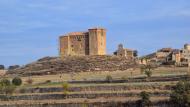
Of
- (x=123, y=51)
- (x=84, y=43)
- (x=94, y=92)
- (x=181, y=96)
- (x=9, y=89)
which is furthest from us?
(x=123, y=51)

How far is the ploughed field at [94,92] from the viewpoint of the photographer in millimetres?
→ 63531

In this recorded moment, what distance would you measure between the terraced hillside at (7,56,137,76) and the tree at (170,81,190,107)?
3636 cm

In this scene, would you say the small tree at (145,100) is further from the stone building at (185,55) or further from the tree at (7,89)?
the stone building at (185,55)

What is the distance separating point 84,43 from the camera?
105 m

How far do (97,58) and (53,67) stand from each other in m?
6.78

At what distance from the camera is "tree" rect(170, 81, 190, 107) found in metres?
58.0

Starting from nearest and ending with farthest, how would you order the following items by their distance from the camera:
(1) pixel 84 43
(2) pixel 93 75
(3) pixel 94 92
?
(3) pixel 94 92 → (2) pixel 93 75 → (1) pixel 84 43

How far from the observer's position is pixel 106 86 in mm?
70188

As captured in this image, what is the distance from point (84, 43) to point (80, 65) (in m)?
8.53

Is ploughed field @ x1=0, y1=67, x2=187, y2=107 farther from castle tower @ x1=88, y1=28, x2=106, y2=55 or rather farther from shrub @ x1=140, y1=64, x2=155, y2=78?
castle tower @ x1=88, y1=28, x2=106, y2=55

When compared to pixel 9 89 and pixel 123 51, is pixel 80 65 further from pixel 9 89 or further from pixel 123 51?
pixel 9 89

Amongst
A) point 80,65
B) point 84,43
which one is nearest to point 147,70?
point 80,65

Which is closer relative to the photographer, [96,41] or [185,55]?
[96,41]

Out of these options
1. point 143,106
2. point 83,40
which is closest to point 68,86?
point 143,106
